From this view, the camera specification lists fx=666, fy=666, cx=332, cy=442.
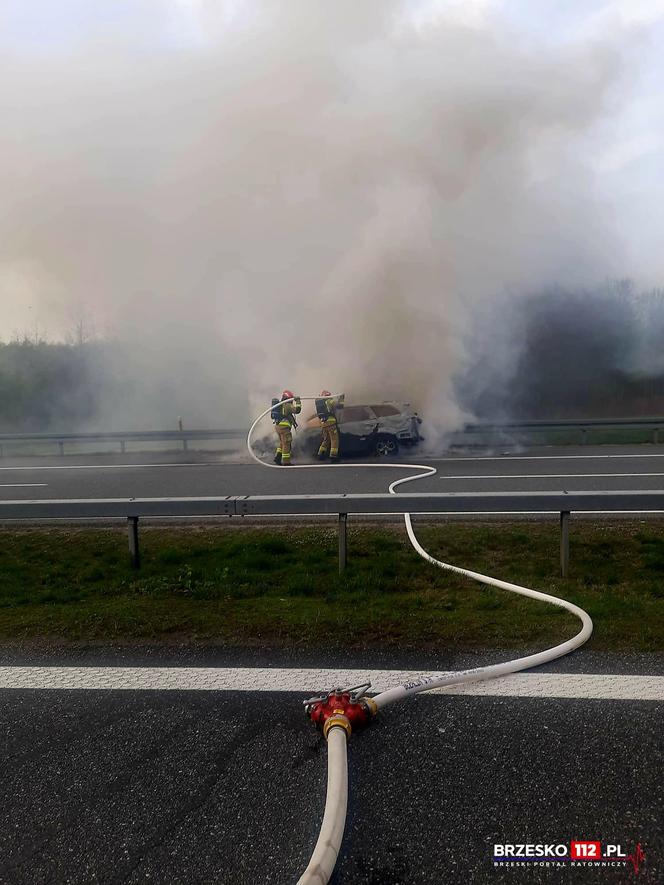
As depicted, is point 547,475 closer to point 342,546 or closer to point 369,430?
point 369,430

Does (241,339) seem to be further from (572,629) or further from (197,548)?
(572,629)

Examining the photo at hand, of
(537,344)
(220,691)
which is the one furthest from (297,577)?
(537,344)

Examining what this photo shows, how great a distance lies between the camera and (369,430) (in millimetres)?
15641

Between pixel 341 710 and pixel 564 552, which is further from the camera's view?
pixel 564 552

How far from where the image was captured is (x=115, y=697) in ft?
11.4

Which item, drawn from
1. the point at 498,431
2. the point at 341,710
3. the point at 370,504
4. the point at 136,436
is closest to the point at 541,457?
the point at 498,431

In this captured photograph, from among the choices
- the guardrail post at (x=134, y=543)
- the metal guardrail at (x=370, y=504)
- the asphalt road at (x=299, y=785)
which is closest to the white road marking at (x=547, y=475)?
the metal guardrail at (x=370, y=504)

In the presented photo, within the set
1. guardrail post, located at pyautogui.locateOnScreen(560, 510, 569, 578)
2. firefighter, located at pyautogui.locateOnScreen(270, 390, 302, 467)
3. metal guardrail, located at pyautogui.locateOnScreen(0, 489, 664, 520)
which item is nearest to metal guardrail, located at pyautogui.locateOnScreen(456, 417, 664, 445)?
firefighter, located at pyautogui.locateOnScreen(270, 390, 302, 467)

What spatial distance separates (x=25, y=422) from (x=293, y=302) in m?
14.0

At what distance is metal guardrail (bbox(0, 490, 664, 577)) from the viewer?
572 cm

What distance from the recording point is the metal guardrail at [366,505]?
18.8ft

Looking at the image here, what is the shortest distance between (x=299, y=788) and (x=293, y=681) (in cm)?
98

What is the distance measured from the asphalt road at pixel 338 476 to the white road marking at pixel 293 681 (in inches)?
259

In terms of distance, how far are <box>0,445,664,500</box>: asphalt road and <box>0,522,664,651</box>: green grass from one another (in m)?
3.08
